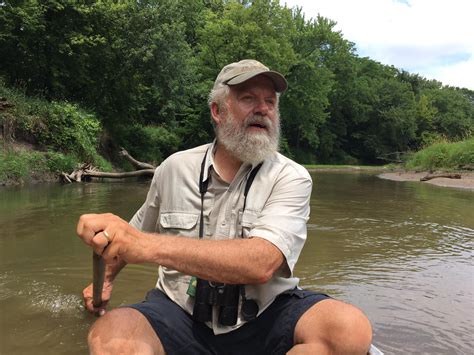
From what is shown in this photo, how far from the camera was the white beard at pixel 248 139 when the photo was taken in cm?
225

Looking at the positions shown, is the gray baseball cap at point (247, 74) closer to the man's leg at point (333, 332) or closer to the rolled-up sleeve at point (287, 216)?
the rolled-up sleeve at point (287, 216)

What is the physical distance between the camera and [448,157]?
21.4 meters

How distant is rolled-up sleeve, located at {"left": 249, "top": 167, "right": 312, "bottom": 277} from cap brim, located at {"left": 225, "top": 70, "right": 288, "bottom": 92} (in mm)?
447

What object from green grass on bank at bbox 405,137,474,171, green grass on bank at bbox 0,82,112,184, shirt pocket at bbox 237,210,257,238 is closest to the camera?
shirt pocket at bbox 237,210,257,238

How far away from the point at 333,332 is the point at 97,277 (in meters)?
1.12

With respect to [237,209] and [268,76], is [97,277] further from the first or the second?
[268,76]

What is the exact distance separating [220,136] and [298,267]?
286 cm

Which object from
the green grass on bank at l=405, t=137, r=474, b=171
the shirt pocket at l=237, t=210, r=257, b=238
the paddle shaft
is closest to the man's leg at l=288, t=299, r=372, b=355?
the shirt pocket at l=237, t=210, r=257, b=238

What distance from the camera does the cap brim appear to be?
7.27 ft

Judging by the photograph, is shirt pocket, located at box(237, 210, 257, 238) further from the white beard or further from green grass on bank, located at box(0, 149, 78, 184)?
green grass on bank, located at box(0, 149, 78, 184)

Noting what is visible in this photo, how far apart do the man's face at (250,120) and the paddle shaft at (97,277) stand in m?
0.82

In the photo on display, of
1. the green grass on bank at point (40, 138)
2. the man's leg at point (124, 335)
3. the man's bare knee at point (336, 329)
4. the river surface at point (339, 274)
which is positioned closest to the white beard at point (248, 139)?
the man's bare knee at point (336, 329)

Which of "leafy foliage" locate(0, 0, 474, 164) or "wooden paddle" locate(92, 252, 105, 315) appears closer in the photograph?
"wooden paddle" locate(92, 252, 105, 315)

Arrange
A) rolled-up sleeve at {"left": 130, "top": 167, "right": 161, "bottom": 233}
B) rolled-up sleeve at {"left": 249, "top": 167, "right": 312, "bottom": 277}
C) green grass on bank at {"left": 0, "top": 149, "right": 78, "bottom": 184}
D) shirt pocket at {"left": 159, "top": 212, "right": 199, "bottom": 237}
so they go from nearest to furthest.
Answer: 1. rolled-up sleeve at {"left": 249, "top": 167, "right": 312, "bottom": 277}
2. shirt pocket at {"left": 159, "top": 212, "right": 199, "bottom": 237}
3. rolled-up sleeve at {"left": 130, "top": 167, "right": 161, "bottom": 233}
4. green grass on bank at {"left": 0, "top": 149, "right": 78, "bottom": 184}
